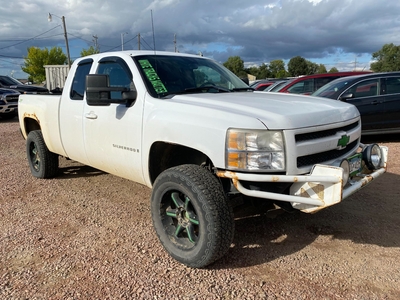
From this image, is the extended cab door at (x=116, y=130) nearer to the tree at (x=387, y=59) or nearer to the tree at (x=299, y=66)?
the tree at (x=299, y=66)

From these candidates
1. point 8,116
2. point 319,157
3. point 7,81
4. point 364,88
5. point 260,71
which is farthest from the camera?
point 260,71

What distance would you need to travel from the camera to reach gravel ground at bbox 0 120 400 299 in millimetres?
2582

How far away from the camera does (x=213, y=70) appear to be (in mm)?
4141

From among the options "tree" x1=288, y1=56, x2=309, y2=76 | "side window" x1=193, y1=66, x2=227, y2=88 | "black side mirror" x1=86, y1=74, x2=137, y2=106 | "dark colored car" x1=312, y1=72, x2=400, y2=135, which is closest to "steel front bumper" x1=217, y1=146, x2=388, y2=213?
"black side mirror" x1=86, y1=74, x2=137, y2=106

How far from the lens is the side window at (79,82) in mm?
4312

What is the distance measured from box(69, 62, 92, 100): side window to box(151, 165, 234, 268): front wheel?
6.53ft

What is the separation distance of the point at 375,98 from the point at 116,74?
610 cm

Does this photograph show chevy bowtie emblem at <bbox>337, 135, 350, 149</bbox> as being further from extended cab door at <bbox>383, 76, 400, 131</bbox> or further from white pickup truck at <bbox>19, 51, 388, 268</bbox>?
extended cab door at <bbox>383, 76, 400, 131</bbox>

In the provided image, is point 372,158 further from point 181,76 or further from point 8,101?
point 8,101

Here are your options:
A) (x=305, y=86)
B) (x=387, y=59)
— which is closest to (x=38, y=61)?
(x=305, y=86)

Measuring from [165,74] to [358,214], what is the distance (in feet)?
8.70

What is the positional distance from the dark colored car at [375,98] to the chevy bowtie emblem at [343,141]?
507 cm

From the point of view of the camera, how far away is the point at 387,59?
260 feet

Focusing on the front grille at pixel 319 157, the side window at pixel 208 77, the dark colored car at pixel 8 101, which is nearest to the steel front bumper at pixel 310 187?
the front grille at pixel 319 157
